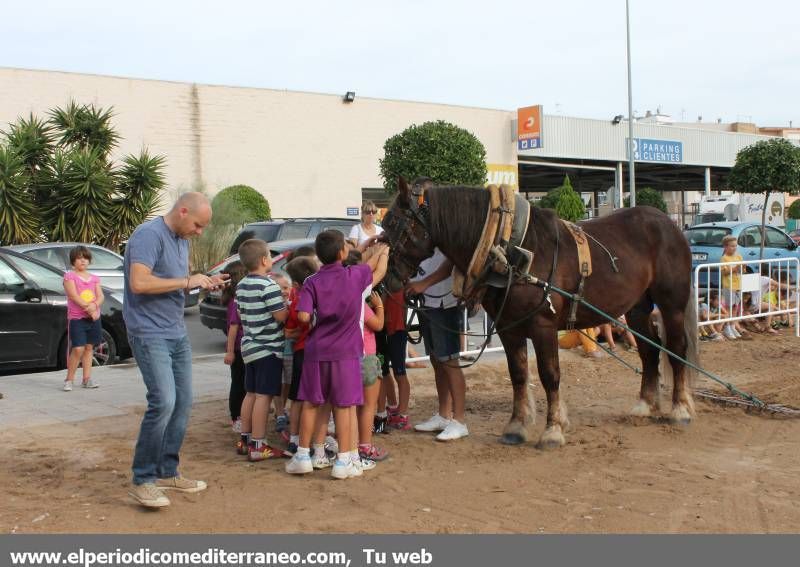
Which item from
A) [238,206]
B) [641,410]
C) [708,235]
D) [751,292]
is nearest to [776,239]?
[708,235]

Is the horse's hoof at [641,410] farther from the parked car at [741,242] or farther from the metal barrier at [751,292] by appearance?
the parked car at [741,242]

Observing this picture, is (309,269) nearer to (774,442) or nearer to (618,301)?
(618,301)

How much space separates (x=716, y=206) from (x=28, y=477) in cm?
3943

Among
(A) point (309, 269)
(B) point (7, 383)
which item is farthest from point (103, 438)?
(B) point (7, 383)

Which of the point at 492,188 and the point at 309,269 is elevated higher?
the point at 492,188

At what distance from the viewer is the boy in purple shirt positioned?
195 inches

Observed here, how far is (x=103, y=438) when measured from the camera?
6.14 m

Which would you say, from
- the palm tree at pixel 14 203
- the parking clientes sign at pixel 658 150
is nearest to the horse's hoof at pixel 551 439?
the palm tree at pixel 14 203

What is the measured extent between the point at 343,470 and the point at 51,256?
8.36 m

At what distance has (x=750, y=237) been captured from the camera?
16.5 meters

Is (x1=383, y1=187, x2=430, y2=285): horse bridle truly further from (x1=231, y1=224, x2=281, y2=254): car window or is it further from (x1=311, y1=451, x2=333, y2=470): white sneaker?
(x1=231, y1=224, x2=281, y2=254): car window

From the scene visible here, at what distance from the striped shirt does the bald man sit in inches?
28.4

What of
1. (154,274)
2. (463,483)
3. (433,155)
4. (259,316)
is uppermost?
(433,155)

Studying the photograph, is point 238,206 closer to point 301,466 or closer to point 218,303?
point 218,303
